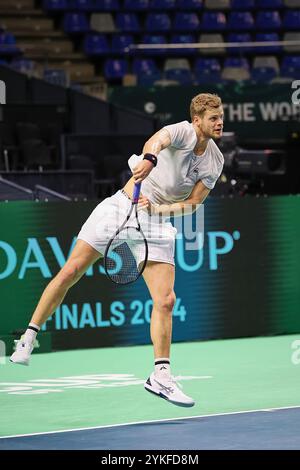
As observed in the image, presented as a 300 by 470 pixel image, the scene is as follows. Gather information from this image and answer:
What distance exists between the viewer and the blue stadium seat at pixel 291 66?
76.8 ft

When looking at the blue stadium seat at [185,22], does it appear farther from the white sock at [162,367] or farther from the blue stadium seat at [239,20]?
the white sock at [162,367]

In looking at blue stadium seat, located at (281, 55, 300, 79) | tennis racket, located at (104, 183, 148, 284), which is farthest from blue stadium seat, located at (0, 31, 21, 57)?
tennis racket, located at (104, 183, 148, 284)

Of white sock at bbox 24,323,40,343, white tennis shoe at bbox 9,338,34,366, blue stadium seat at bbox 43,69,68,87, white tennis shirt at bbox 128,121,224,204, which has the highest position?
blue stadium seat at bbox 43,69,68,87

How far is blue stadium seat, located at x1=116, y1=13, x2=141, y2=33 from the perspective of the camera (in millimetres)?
24312

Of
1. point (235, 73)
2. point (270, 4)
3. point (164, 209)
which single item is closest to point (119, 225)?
point (164, 209)

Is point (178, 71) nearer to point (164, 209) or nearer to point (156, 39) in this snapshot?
point (156, 39)

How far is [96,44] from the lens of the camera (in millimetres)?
24484

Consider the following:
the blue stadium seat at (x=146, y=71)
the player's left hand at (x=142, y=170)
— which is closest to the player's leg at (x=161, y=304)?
the player's left hand at (x=142, y=170)

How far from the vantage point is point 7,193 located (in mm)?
13281

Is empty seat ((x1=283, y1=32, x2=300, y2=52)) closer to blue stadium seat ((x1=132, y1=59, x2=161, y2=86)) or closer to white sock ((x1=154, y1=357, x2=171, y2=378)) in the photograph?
blue stadium seat ((x1=132, y1=59, x2=161, y2=86))

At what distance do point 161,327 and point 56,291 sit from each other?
75 centimetres

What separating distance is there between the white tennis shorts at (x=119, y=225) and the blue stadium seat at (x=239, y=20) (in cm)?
1745

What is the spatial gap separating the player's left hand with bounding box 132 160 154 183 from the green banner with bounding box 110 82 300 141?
12374mm
